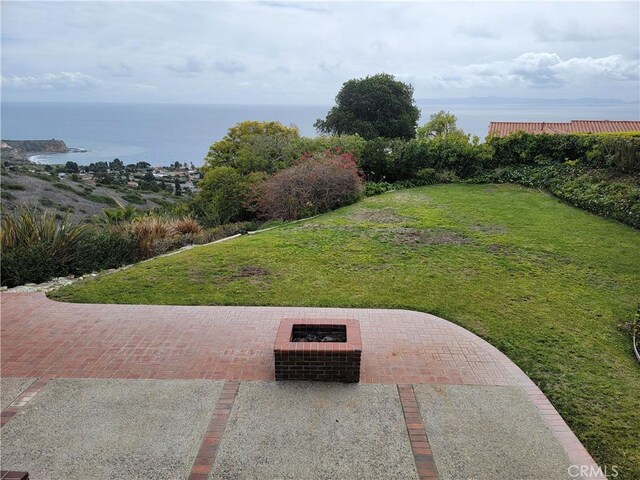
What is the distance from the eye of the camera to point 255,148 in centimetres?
1736

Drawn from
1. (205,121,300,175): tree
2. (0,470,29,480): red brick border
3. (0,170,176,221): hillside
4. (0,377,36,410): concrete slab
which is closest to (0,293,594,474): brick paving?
(0,377,36,410): concrete slab

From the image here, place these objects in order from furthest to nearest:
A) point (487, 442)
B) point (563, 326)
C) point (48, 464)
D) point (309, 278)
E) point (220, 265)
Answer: point (220, 265)
point (309, 278)
point (563, 326)
point (487, 442)
point (48, 464)

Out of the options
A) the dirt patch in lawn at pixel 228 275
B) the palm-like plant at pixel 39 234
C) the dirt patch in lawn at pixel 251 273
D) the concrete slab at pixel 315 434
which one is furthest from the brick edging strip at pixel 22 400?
the palm-like plant at pixel 39 234

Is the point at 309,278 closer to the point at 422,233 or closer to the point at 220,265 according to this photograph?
the point at 220,265

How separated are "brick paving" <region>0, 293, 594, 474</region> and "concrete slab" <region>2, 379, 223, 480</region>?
271mm

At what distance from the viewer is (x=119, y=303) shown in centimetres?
698

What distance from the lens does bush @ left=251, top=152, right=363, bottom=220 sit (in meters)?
13.8

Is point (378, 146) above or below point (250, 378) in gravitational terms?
above

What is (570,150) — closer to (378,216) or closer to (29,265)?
(378,216)

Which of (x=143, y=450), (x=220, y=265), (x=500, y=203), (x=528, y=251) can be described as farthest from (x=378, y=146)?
(x=143, y=450)

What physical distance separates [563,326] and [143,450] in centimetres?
542

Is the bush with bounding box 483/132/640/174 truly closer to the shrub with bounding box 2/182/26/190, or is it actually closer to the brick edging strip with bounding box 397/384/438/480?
the brick edging strip with bounding box 397/384/438/480

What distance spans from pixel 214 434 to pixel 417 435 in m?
1.88

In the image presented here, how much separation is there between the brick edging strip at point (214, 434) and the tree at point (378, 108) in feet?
92.8
